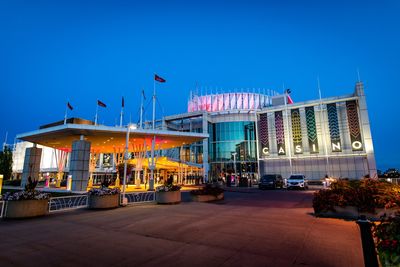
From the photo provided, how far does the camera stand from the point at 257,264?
495 centimetres

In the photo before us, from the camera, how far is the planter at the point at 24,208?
35.8ft

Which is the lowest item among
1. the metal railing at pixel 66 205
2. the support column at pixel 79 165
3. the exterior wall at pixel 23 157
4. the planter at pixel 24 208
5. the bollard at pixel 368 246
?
the metal railing at pixel 66 205

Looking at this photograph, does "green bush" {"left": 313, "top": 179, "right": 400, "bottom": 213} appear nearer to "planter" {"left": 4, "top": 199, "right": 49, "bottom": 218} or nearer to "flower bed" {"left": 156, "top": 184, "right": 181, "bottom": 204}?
"flower bed" {"left": 156, "top": 184, "right": 181, "bottom": 204}

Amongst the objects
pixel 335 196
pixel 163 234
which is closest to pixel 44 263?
pixel 163 234

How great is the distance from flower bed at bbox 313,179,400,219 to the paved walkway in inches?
32.6

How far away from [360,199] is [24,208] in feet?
52.3

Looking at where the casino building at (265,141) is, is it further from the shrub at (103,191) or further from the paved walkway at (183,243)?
the paved walkway at (183,243)

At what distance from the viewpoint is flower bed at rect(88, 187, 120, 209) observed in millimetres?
14047

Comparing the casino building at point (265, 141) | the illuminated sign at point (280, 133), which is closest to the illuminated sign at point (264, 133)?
the casino building at point (265, 141)

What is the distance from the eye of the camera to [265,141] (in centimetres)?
5409

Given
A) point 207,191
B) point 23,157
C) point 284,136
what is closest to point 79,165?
point 207,191

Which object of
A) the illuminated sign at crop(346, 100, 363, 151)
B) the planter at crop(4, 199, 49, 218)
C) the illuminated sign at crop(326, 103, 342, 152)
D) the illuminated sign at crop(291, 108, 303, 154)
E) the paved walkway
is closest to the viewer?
the paved walkway

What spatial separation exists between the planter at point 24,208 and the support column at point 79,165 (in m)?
13.8

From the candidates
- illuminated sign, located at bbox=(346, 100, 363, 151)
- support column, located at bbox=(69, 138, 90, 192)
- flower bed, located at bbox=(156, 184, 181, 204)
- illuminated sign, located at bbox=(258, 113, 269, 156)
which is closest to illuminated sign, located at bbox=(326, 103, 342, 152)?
illuminated sign, located at bbox=(346, 100, 363, 151)
